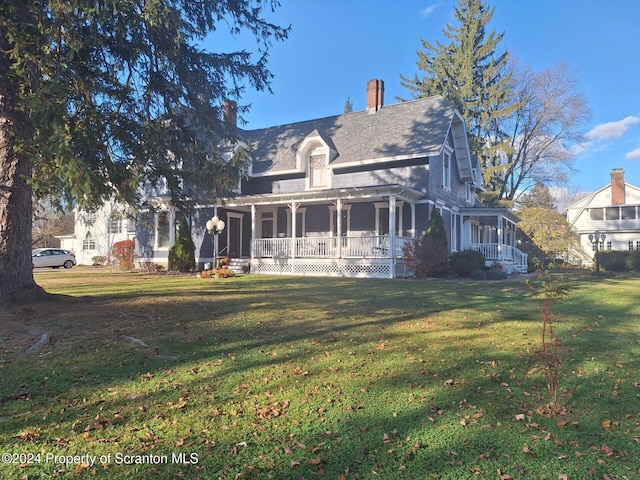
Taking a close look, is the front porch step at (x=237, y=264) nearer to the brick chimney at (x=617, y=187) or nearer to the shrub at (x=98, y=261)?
the shrub at (x=98, y=261)

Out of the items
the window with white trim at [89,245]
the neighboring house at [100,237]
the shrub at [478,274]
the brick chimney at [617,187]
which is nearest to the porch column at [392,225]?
the shrub at [478,274]

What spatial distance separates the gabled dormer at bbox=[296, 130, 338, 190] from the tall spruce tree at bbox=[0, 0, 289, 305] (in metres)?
10.9

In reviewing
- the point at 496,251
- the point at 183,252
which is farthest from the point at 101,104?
the point at 496,251

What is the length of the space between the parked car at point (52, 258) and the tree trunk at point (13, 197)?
24101mm

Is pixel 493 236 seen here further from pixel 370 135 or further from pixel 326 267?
pixel 326 267

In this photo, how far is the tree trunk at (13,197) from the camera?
735cm

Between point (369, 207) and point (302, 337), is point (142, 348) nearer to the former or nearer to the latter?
point (302, 337)

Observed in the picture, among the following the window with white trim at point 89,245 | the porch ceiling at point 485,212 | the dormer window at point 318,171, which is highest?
the dormer window at point 318,171

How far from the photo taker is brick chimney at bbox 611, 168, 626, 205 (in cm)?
4300

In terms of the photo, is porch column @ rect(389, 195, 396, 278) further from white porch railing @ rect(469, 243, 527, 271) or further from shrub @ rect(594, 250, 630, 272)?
shrub @ rect(594, 250, 630, 272)

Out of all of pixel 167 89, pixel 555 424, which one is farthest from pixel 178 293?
pixel 555 424

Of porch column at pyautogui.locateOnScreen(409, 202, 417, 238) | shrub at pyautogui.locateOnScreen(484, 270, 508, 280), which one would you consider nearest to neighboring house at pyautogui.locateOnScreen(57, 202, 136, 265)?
porch column at pyautogui.locateOnScreen(409, 202, 417, 238)

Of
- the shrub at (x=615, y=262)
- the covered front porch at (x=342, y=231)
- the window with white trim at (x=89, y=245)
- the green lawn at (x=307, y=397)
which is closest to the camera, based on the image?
the green lawn at (x=307, y=397)

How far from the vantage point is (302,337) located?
259 inches
